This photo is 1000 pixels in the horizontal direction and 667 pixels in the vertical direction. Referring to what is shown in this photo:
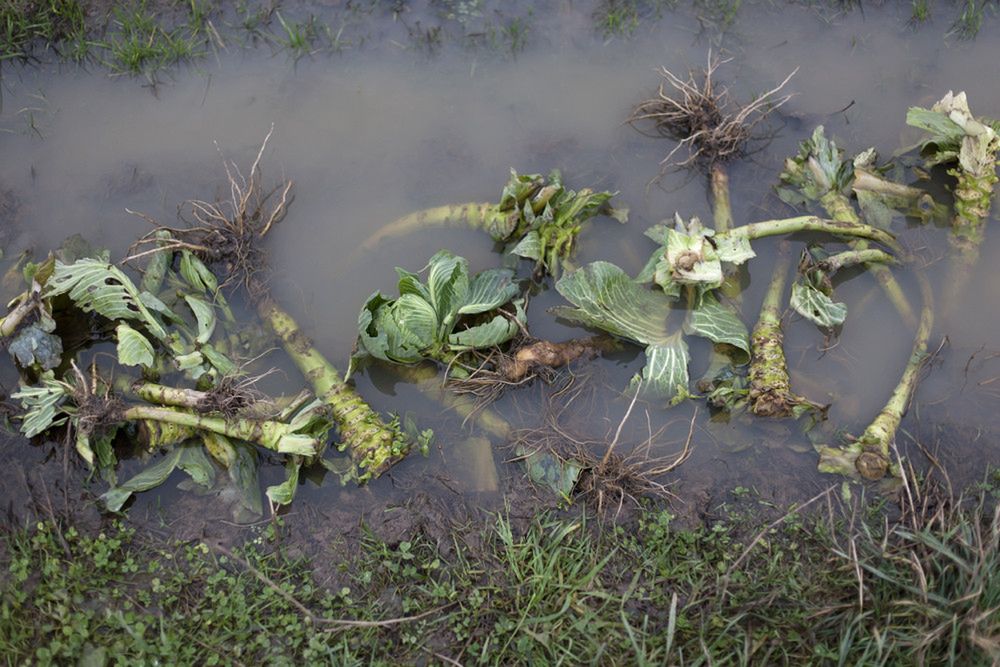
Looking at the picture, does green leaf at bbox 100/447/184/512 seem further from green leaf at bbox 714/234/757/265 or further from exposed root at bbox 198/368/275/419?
green leaf at bbox 714/234/757/265

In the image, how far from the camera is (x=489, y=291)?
3490 millimetres

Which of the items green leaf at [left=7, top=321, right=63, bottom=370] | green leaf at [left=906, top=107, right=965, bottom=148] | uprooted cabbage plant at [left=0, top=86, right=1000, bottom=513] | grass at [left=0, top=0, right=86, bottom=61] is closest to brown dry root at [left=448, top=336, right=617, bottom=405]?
uprooted cabbage plant at [left=0, top=86, right=1000, bottom=513]

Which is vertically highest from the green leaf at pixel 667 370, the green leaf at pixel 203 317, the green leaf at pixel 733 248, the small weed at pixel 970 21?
the small weed at pixel 970 21

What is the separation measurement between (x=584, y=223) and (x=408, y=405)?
1.22 meters

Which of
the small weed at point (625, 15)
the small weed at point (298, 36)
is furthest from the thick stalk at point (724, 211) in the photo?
the small weed at point (298, 36)

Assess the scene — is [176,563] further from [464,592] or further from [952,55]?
[952,55]

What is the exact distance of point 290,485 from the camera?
3219 mm

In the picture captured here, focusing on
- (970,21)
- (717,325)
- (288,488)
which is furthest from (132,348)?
(970,21)

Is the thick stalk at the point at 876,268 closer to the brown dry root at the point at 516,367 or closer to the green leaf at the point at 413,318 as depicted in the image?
Result: the brown dry root at the point at 516,367

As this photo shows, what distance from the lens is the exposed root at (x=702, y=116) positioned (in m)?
4.02

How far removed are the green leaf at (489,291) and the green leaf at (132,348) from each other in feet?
4.27

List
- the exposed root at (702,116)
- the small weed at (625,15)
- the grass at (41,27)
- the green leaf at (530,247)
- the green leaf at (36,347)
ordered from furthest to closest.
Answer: the small weed at (625,15) < the grass at (41,27) < the exposed root at (702,116) < the green leaf at (530,247) < the green leaf at (36,347)

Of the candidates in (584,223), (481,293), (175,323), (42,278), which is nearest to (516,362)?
(481,293)

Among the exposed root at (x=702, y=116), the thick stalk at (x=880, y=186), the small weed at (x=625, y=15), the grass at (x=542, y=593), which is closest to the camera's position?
the grass at (x=542, y=593)
